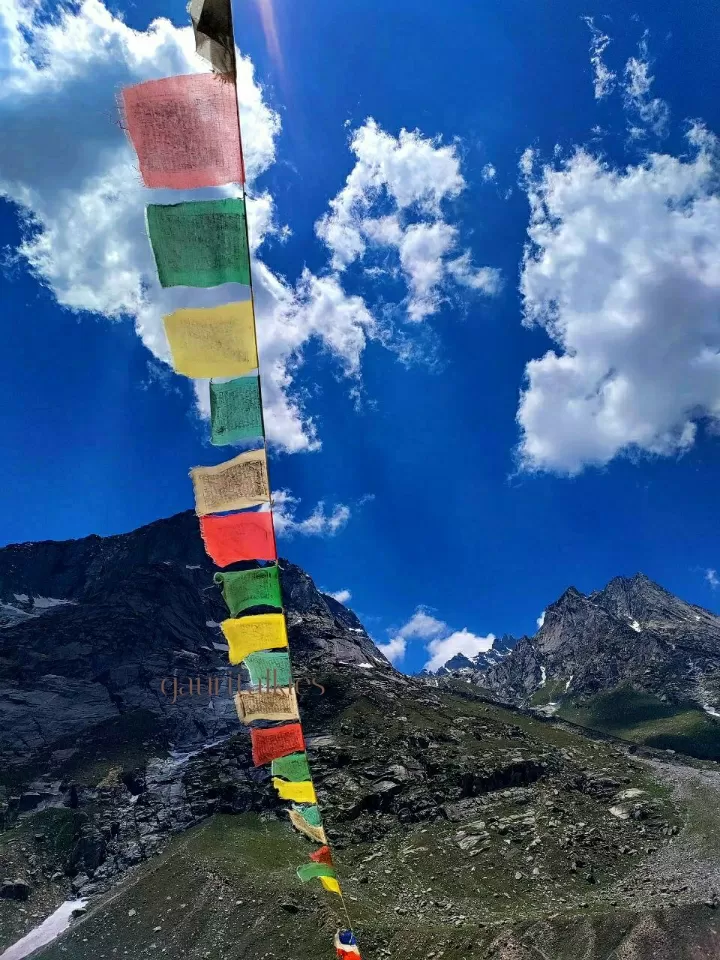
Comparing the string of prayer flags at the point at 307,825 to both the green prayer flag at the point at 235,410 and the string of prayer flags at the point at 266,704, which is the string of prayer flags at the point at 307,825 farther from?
the green prayer flag at the point at 235,410

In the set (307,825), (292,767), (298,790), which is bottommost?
(307,825)

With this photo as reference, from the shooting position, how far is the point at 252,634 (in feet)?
40.7

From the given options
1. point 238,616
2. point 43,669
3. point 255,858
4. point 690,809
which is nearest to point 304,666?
point 43,669

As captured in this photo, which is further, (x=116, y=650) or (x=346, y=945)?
(x=116, y=650)

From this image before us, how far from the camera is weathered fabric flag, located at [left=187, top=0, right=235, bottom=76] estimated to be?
7.08 m

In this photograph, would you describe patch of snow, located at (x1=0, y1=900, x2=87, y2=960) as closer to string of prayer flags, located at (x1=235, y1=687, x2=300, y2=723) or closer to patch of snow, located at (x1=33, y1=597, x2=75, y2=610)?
string of prayer flags, located at (x1=235, y1=687, x2=300, y2=723)

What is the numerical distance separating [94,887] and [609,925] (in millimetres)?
66149

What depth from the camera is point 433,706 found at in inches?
4739

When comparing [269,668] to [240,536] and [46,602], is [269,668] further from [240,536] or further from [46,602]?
[46,602]

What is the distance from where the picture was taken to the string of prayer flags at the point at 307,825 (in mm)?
14594

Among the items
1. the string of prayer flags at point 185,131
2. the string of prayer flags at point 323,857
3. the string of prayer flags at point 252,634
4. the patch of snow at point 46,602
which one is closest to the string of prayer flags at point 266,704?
the string of prayer flags at point 252,634

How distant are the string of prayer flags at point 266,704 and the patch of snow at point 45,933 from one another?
70.5 m

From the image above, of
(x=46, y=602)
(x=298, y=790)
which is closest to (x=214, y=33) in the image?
(x=298, y=790)

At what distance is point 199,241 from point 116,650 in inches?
6243
